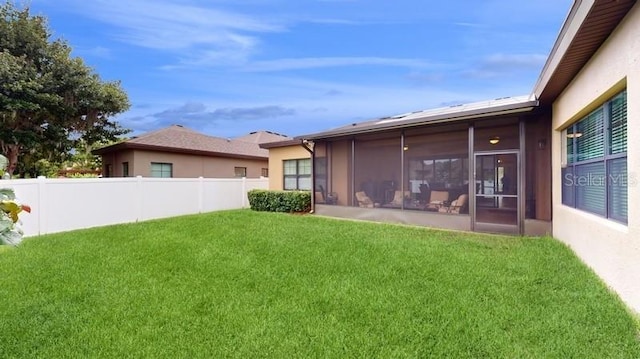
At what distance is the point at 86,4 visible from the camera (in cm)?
1028

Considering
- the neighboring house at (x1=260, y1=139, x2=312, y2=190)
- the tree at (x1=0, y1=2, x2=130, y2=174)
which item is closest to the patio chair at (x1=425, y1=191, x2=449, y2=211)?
the neighboring house at (x1=260, y1=139, x2=312, y2=190)

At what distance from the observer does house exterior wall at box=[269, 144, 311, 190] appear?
15156mm

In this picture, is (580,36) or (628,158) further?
(580,36)

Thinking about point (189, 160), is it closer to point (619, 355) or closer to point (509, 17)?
point (509, 17)

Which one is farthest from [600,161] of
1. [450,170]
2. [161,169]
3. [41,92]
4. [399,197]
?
[41,92]

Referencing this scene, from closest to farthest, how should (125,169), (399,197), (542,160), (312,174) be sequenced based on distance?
(542,160) < (399,197) < (312,174) < (125,169)

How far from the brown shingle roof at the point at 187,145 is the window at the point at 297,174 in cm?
483

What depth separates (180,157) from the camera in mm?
17031

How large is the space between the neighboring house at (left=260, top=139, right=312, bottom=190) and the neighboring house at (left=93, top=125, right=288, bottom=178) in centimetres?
398

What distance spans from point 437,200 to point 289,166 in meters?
7.62

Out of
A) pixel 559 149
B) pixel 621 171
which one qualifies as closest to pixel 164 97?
pixel 559 149

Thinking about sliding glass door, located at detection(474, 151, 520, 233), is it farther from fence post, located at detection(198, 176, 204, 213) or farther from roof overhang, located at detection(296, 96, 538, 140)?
fence post, located at detection(198, 176, 204, 213)

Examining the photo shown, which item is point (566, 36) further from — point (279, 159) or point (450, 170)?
point (279, 159)

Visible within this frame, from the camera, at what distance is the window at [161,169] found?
16.0 metres
